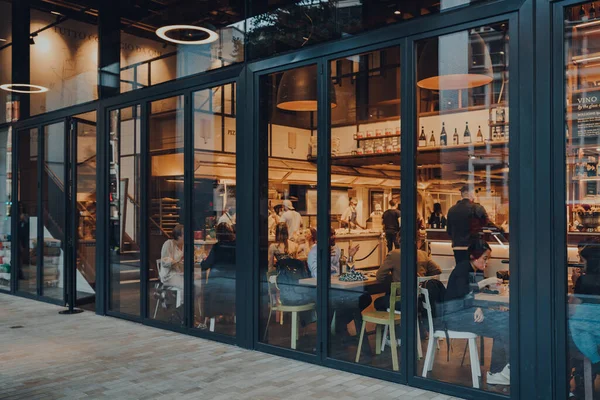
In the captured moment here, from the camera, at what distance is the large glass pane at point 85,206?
8883 millimetres

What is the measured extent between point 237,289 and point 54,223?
186 inches

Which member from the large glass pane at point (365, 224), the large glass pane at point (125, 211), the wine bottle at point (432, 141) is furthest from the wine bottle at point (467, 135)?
the large glass pane at point (125, 211)

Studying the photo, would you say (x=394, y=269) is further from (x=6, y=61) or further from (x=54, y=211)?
(x=6, y=61)

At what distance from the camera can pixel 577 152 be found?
4.32 meters

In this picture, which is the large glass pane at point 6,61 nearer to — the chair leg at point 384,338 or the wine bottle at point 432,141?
the wine bottle at point 432,141

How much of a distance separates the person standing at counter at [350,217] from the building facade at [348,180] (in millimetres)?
37

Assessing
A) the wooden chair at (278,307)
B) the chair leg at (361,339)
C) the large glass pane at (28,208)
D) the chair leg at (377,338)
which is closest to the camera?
the chair leg at (377,338)

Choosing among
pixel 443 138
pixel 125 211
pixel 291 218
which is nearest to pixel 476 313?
pixel 443 138

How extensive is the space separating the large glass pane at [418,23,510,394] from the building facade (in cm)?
2

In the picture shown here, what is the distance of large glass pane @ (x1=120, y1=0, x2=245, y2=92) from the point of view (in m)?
6.76

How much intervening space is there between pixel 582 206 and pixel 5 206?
34.2 feet

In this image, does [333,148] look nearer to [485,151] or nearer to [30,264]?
[485,151]

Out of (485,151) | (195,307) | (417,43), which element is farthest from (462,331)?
(195,307)

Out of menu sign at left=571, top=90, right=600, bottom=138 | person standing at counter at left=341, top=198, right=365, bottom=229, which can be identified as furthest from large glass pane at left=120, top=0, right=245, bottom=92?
menu sign at left=571, top=90, right=600, bottom=138
